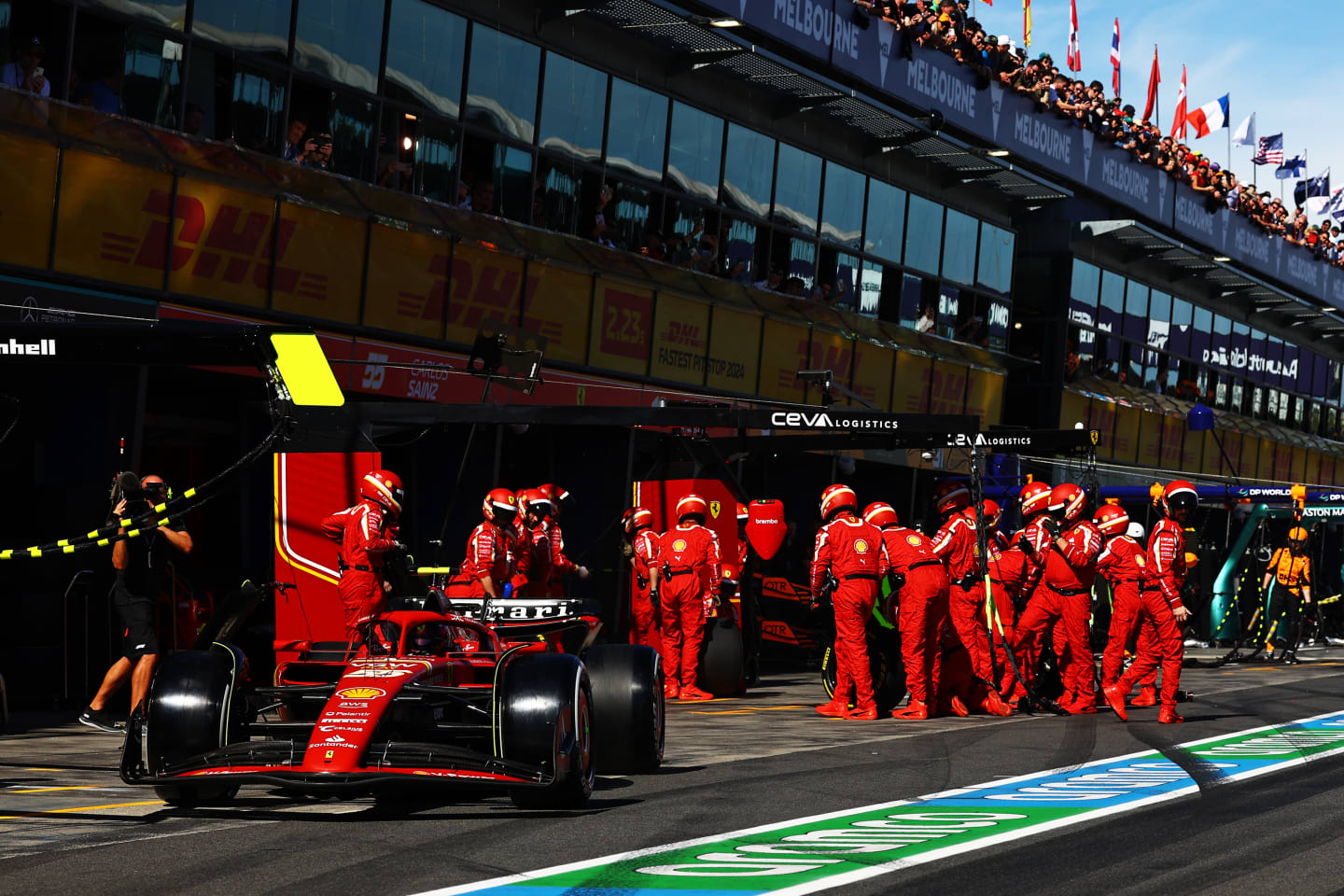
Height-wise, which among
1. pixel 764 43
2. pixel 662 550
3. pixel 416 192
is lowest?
pixel 662 550

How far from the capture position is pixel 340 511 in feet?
A: 40.4

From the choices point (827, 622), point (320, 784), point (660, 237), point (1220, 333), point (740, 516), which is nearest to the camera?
point (320, 784)

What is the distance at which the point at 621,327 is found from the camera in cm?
2069

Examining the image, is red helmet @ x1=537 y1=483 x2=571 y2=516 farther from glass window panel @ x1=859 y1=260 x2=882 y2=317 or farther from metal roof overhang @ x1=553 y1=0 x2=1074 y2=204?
glass window panel @ x1=859 y1=260 x2=882 y2=317

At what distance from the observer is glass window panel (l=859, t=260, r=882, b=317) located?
85.4 feet

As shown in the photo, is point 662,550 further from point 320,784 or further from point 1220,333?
point 1220,333

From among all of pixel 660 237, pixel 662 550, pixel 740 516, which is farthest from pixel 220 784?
pixel 660 237

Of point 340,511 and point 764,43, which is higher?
point 764,43

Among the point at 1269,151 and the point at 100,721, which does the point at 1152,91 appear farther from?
the point at 100,721

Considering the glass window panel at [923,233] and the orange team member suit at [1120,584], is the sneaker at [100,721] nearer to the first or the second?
the orange team member suit at [1120,584]

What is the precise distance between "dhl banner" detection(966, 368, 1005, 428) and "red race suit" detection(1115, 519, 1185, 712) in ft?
47.4

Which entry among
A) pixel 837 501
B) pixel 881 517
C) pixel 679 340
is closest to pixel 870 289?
pixel 679 340

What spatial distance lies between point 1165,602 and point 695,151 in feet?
35.6

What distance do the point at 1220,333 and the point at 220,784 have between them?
35.3m
